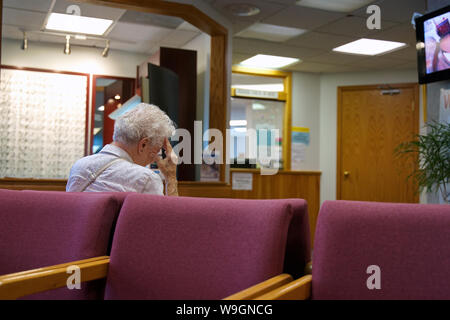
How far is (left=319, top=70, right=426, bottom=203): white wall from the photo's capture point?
7641mm

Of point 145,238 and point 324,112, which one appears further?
point 324,112

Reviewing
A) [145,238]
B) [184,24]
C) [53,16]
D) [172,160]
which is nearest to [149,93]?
[184,24]

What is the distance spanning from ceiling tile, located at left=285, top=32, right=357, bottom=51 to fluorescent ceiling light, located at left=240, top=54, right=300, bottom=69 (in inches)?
30.9

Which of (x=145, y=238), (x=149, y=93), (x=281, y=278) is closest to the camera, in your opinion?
(x=281, y=278)

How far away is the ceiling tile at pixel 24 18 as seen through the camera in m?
5.24

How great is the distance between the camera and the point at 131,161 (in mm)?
2145

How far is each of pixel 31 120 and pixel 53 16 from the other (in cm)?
155

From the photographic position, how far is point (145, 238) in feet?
4.54

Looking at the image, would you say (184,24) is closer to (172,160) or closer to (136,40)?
(136,40)

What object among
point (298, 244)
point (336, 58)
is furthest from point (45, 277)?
point (336, 58)

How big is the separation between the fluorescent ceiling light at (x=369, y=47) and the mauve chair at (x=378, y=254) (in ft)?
17.3

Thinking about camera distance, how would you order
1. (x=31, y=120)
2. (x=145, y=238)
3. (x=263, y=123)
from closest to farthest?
(x=145, y=238) → (x=31, y=120) → (x=263, y=123)
